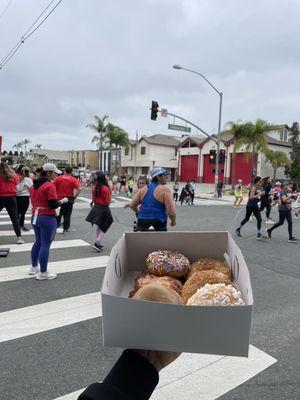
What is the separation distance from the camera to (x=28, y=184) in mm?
9344

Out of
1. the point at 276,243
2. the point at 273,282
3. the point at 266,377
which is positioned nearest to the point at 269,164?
A: the point at 276,243

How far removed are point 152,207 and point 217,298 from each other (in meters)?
3.71

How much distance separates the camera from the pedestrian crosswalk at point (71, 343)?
2645 mm

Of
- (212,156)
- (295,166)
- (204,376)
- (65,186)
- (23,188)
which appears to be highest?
(212,156)

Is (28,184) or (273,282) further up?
(28,184)

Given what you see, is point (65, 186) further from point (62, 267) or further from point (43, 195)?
point (43, 195)

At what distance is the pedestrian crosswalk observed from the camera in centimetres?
264

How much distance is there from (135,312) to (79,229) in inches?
363

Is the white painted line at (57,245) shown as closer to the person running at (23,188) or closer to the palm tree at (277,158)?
the person running at (23,188)

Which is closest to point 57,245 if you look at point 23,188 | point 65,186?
point 65,186

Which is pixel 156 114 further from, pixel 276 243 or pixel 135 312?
pixel 135 312

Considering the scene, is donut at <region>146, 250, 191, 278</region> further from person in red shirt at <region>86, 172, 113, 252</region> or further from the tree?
the tree

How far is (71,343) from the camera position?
3.35 m

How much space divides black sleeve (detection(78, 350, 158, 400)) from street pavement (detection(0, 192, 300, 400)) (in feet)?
5.23
